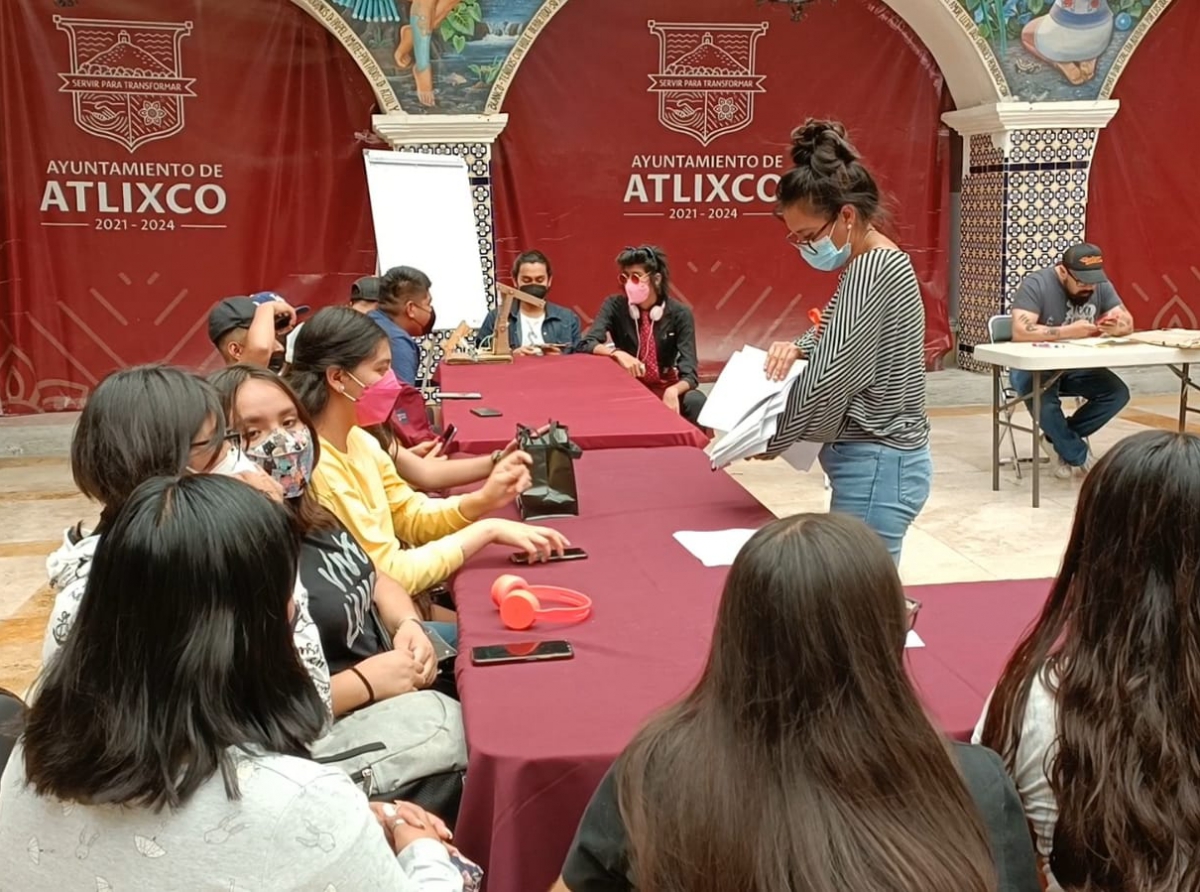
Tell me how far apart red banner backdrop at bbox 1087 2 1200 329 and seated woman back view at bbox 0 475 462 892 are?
8510 millimetres

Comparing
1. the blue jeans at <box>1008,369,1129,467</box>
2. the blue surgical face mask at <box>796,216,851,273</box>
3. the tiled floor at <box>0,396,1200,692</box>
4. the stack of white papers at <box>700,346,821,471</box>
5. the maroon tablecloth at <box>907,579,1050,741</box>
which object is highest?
the blue surgical face mask at <box>796,216,851,273</box>

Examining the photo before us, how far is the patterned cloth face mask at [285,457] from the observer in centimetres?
241

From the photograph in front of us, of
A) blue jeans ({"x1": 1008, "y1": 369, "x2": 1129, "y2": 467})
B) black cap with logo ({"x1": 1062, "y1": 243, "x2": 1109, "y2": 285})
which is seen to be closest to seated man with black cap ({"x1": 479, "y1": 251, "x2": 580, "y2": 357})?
blue jeans ({"x1": 1008, "y1": 369, "x2": 1129, "y2": 467})

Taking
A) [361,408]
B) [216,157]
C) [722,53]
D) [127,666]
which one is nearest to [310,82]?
[216,157]

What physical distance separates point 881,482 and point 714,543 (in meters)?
0.43

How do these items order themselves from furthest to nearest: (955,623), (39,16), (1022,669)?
(39,16)
(955,623)
(1022,669)

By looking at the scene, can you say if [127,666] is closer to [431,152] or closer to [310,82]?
[431,152]

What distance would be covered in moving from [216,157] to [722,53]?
345 cm

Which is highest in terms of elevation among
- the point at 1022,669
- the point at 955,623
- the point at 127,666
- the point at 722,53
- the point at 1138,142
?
the point at 722,53

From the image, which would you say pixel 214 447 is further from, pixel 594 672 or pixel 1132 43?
pixel 1132 43

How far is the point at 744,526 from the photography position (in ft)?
9.51

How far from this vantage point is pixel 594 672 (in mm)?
2039

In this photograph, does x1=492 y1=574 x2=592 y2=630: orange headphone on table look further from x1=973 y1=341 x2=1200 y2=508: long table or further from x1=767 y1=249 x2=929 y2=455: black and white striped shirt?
x1=973 y1=341 x2=1200 y2=508: long table

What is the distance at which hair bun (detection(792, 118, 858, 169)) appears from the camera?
9.08 feet
